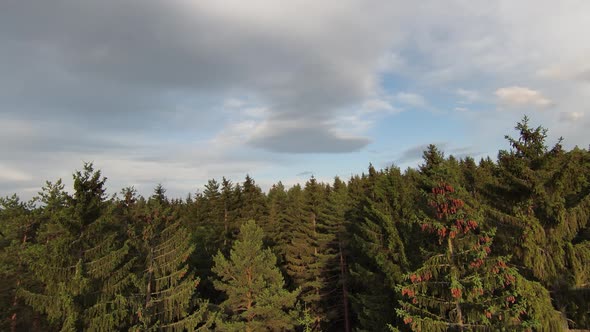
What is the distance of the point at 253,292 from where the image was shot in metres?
23.6

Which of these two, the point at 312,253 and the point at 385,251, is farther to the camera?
the point at 312,253

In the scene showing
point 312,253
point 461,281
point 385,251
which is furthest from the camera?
point 312,253

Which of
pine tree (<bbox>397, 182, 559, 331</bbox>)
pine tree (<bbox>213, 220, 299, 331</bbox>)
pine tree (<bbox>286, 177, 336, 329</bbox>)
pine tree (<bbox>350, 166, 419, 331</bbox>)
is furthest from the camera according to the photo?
pine tree (<bbox>286, 177, 336, 329</bbox>)

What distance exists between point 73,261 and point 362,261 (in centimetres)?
2382

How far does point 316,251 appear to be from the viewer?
35.3 metres

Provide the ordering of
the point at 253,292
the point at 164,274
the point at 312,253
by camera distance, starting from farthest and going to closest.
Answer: the point at 312,253, the point at 253,292, the point at 164,274

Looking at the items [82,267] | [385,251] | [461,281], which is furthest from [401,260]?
[82,267]

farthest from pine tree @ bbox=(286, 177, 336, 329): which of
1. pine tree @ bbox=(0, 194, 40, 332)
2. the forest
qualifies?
pine tree @ bbox=(0, 194, 40, 332)

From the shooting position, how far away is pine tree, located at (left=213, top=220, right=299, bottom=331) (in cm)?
2228

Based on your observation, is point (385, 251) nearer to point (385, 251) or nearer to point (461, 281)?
point (385, 251)

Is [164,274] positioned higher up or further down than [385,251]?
further down

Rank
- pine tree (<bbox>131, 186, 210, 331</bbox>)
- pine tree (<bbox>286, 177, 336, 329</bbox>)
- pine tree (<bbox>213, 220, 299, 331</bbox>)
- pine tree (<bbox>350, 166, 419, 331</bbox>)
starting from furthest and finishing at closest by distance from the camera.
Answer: pine tree (<bbox>286, 177, 336, 329</bbox>)
pine tree (<bbox>213, 220, 299, 331</bbox>)
pine tree (<bbox>350, 166, 419, 331</bbox>)
pine tree (<bbox>131, 186, 210, 331</bbox>)

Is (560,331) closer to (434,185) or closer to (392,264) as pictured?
(434,185)

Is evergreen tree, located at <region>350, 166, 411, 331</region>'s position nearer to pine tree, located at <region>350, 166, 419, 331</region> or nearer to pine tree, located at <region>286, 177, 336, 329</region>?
pine tree, located at <region>350, 166, 419, 331</region>
